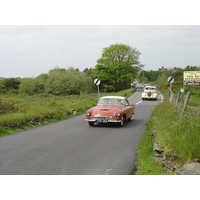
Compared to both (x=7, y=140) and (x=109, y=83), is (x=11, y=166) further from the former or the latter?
(x=109, y=83)

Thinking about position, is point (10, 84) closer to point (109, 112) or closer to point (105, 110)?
point (105, 110)

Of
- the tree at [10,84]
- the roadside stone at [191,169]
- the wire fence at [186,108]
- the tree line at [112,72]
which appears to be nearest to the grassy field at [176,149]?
the roadside stone at [191,169]

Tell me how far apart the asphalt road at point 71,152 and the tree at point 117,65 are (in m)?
58.2

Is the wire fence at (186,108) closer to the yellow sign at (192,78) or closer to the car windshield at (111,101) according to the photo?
the yellow sign at (192,78)

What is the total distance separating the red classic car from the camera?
12.0m

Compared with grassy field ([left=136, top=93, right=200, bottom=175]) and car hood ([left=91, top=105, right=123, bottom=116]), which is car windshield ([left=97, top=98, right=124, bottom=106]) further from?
grassy field ([left=136, top=93, right=200, bottom=175])

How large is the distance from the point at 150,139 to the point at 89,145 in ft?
7.15

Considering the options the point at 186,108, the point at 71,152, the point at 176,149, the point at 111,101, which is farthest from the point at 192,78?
the point at 71,152

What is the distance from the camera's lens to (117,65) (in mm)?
68000

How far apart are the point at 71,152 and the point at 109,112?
4895mm

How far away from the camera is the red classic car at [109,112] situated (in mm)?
11953

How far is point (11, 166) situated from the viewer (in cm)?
609

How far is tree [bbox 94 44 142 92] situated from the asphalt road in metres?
58.2

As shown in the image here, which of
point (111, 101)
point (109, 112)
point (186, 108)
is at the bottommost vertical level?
point (109, 112)
